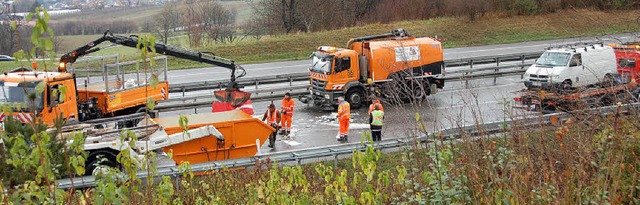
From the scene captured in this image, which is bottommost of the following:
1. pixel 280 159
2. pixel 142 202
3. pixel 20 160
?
pixel 280 159

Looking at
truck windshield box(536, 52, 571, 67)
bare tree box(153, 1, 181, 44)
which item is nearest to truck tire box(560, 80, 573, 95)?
truck windshield box(536, 52, 571, 67)

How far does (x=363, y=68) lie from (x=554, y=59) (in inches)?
222

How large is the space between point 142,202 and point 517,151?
160 inches

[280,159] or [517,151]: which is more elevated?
[517,151]

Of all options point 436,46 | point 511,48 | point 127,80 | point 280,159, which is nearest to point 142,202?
point 280,159

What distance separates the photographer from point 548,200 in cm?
528

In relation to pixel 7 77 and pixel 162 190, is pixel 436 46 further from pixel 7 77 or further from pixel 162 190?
pixel 162 190

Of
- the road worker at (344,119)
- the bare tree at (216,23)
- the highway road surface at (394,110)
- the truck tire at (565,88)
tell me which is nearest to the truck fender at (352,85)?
the highway road surface at (394,110)

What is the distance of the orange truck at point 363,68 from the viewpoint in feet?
68.0

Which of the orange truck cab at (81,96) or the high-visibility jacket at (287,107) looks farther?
the high-visibility jacket at (287,107)

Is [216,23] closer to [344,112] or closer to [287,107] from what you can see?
[287,107]

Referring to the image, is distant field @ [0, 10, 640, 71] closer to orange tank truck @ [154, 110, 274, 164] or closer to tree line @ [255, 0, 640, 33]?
tree line @ [255, 0, 640, 33]

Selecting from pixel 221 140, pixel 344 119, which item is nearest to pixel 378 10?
pixel 344 119

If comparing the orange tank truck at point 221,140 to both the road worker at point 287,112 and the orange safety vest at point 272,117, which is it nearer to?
the orange safety vest at point 272,117
